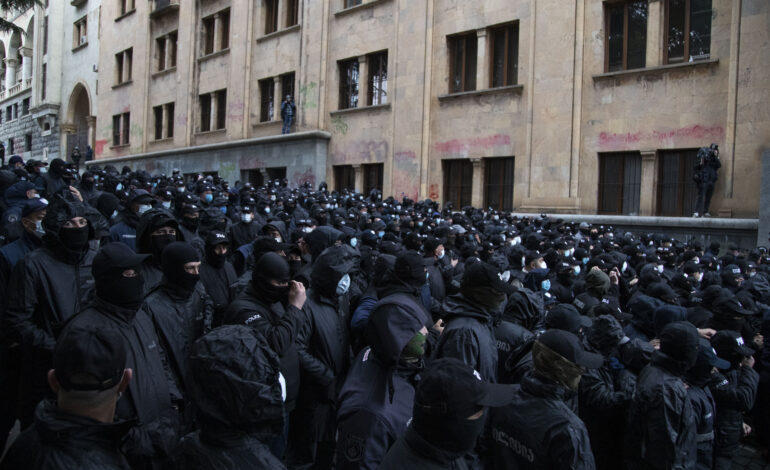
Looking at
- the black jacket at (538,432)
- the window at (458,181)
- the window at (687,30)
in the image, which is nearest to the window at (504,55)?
the window at (458,181)

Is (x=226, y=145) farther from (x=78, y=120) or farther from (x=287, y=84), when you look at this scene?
(x=78, y=120)

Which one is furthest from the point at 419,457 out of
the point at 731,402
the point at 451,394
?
the point at 731,402

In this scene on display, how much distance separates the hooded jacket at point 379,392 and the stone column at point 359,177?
69.6 ft

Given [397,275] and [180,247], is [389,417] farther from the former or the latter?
[180,247]

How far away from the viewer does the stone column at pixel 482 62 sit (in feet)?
68.9

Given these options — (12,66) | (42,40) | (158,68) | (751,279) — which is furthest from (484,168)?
(12,66)

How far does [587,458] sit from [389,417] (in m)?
0.99

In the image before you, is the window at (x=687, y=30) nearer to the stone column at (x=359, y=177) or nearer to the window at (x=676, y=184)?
the window at (x=676, y=184)

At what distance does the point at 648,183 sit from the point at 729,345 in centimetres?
1416

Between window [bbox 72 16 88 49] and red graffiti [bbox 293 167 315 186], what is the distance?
28.4 metres

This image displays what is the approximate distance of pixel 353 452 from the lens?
3.00m

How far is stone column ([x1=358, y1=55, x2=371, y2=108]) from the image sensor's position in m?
24.6

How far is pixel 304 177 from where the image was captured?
85.2 feet

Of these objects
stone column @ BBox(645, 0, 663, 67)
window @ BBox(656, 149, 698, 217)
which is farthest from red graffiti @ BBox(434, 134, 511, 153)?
window @ BBox(656, 149, 698, 217)
